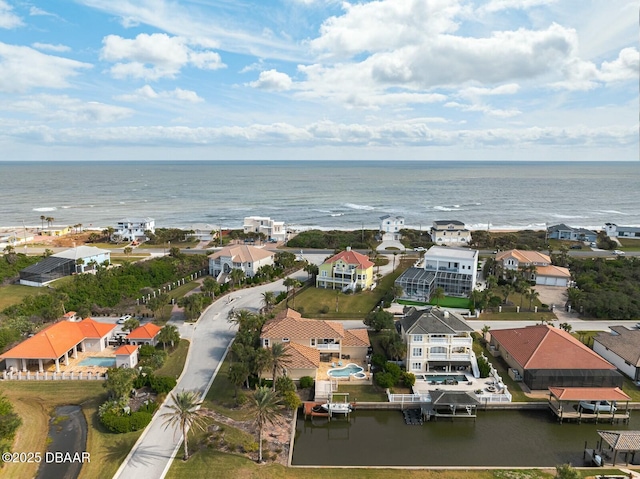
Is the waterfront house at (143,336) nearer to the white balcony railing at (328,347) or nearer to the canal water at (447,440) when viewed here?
the white balcony railing at (328,347)

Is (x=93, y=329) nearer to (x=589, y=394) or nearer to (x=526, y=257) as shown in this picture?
(x=589, y=394)

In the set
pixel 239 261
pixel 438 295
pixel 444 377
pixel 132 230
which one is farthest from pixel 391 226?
pixel 444 377

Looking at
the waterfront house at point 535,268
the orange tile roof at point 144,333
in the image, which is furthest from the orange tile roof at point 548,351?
the orange tile roof at point 144,333

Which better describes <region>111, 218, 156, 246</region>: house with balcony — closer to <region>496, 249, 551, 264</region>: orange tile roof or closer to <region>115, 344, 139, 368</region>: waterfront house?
<region>115, 344, 139, 368</region>: waterfront house

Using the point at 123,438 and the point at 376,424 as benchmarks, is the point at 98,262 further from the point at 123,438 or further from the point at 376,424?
the point at 376,424

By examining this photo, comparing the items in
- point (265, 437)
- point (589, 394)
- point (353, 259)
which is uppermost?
point (353, 259)

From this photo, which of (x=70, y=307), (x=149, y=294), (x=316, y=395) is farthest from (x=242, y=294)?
(x=316, y=395)

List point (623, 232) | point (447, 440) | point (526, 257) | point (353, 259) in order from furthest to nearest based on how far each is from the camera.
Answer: point (623, 232) → point (526, 257) → point (353, 259) → point (447, 440)
